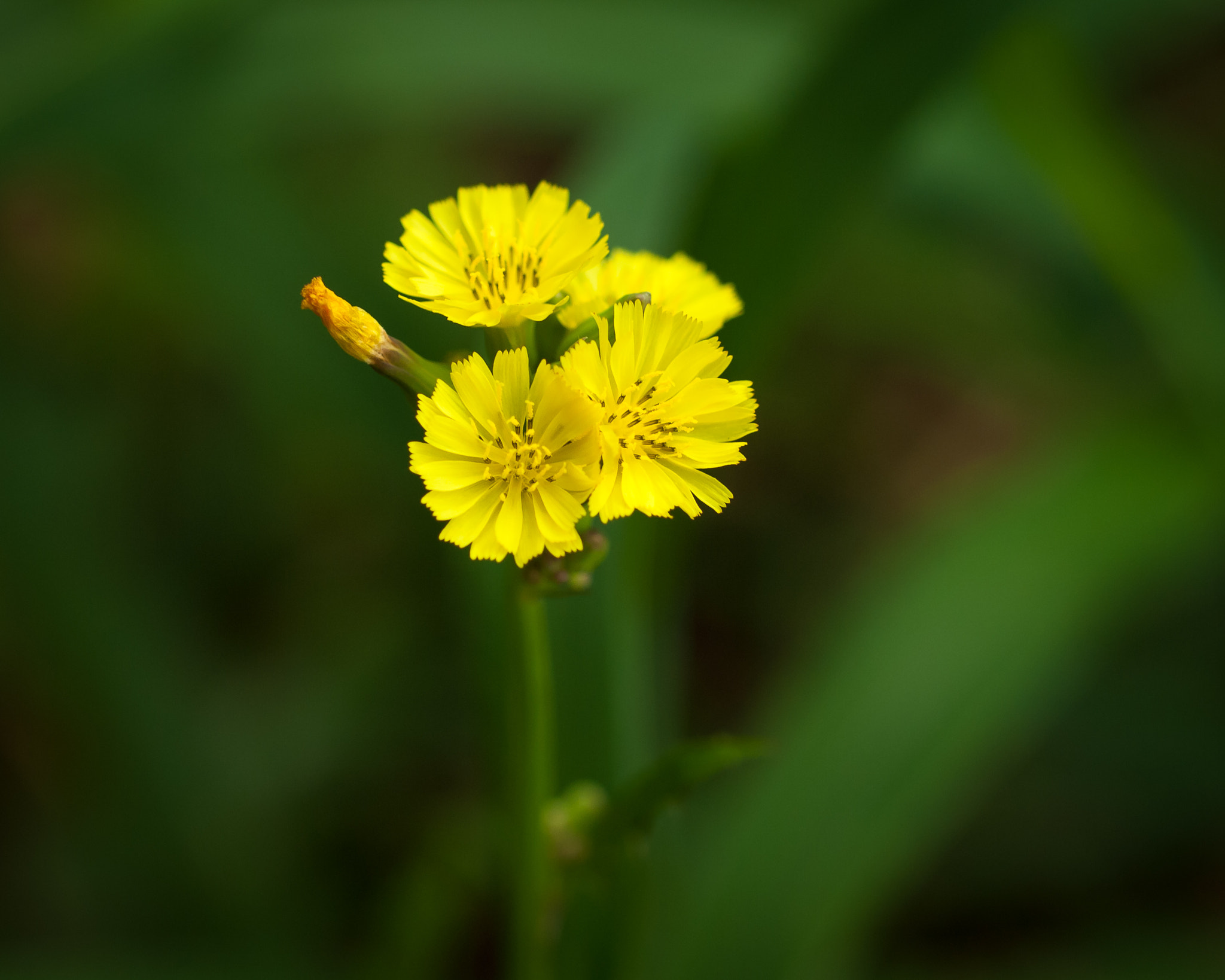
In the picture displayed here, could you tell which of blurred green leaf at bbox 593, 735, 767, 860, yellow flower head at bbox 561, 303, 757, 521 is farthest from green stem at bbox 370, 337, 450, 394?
blurred green leaf at bbox 593, 735, 767, 860

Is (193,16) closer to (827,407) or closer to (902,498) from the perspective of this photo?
(827,407)

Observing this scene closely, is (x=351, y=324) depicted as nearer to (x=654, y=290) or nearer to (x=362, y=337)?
(x=362, y=337)

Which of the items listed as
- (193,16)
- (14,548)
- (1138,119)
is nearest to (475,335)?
(193,16)

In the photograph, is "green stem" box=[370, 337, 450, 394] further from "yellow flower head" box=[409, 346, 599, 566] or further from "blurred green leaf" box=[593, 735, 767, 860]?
"blurred green leaf" box=[593, 735, 767, 860]

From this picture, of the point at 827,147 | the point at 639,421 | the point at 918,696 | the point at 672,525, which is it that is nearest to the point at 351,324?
the point at 639,421

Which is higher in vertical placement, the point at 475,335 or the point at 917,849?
the point at 475,335

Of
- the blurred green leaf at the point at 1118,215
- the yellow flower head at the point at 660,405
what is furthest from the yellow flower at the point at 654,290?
the blurred green leaf at the point at 1118,215
